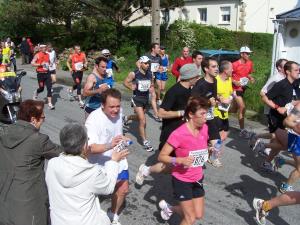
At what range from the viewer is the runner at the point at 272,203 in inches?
177

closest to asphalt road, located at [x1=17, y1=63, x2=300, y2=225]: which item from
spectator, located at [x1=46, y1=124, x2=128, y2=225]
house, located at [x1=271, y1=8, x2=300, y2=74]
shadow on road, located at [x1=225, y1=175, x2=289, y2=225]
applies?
shadow on road, located at [x1=225, y1=175, x2=289, y2=225]

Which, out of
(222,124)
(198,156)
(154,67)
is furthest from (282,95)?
(154,67)

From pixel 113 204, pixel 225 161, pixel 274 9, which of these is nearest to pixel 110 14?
pixel 274 9

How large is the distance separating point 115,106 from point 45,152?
1.03m

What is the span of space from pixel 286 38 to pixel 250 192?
8.91 meters

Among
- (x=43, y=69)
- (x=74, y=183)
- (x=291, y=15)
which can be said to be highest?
(x=291, y=15)

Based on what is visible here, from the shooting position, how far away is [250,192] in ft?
19.8

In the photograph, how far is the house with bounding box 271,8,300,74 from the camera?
44.0 feet

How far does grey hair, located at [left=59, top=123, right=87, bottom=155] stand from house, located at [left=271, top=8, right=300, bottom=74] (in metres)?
11.1

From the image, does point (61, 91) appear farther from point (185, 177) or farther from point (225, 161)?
point (185, 177)

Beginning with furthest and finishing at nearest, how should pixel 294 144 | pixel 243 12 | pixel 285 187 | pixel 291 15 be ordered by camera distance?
pixel 243 12
pixel 291 15
pixel 285 187
pixel 294 144

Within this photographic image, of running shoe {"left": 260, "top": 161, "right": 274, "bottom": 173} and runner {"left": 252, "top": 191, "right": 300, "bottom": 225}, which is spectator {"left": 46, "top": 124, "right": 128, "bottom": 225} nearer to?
runner {"left": 252, "top": 191, "right": 300, "bottom": 225}

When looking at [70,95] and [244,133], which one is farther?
[70,95]

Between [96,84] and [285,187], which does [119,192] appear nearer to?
[285,187]
